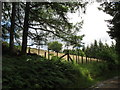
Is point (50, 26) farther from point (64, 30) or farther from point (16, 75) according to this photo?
point (16, 75)

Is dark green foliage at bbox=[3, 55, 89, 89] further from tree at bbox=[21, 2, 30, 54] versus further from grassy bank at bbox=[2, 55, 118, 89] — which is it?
tree at bbox=[21, 2, 30, 54]

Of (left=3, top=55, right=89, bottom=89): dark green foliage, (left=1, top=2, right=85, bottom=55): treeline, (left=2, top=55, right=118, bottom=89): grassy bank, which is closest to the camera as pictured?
(left=3, top=55, right=89, bottom=89): dark green foliage

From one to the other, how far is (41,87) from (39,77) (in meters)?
0.76

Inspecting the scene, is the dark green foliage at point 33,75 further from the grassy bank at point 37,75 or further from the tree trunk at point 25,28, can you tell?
the tree trunk at point 25,28

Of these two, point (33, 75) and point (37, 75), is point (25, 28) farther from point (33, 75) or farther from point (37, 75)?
point (33, 75)

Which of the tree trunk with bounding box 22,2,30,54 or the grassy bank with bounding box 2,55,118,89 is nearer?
the grassy bank with bounding box 2,55,118,89

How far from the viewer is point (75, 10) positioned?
14.1m

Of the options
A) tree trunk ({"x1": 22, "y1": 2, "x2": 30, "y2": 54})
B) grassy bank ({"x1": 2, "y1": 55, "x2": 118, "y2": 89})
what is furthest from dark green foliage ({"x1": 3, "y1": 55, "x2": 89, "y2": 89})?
tree trunk ({"x1": 22, "y1": 2, "x2": 30, "y2": 54})


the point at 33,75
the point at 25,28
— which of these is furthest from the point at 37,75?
the point at 25,28

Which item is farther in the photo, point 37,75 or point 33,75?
point 37,75

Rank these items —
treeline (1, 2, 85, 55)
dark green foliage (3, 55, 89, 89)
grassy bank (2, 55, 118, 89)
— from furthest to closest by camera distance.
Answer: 1. treeline (1, 2, 85, 55)
2. grassy bank (2, 55, 118, 89)
3. dark green foliage (3, 55, 89, 89)

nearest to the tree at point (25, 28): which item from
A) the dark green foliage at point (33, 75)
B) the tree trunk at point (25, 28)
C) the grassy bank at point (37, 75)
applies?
the tree trunk at point (25, 28)

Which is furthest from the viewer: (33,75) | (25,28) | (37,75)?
(25,28)

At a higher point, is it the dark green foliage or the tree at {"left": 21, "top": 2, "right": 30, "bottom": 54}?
the tree at {"left": 21, "top": 2, "right": 30, "bottom": 54}
